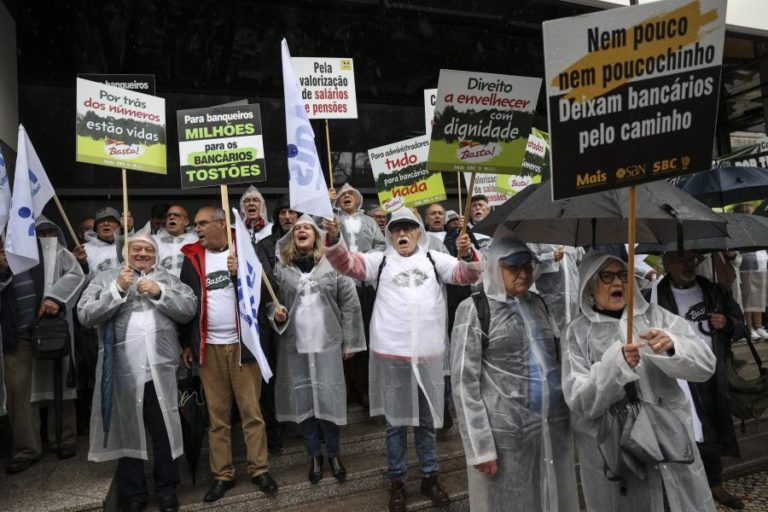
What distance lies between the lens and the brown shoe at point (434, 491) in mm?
4371

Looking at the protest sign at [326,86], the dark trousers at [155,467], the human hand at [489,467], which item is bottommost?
the dark trousers at [155,467]

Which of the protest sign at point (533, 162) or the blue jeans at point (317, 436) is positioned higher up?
the protest sign at point (533, 162)

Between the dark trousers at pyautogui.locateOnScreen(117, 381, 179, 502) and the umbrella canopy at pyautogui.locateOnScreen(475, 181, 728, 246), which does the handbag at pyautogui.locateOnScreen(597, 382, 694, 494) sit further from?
the dark trousers at pyautogui.locateOnScreen(117, 381, 179, 502)

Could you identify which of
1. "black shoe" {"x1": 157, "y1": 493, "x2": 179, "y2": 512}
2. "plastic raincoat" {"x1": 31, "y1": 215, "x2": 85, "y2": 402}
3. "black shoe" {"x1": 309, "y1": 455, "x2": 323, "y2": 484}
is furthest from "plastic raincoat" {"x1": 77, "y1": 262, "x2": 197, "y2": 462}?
"black shoe" {"x1": 309, "y1": 455, "x2": 323, "y2": 484}

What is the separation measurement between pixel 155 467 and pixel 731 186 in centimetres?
507

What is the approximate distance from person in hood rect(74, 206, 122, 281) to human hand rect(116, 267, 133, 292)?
1.42 metres

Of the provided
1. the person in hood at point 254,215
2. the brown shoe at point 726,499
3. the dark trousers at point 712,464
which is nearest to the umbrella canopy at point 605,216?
the dark trousers at point 712,464

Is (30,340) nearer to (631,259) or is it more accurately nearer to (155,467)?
(155,467)

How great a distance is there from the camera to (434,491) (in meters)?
4.41

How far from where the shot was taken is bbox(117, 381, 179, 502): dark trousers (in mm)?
4270

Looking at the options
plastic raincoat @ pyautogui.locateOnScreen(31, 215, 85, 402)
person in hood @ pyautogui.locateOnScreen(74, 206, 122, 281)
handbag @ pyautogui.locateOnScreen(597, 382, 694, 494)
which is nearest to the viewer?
handbag @ pyautogui.locateOnScreen(597, 382, 694, 494)

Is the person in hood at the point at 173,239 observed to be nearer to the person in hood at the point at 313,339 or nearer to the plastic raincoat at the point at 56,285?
the plastic raincoat at the point at 56,285

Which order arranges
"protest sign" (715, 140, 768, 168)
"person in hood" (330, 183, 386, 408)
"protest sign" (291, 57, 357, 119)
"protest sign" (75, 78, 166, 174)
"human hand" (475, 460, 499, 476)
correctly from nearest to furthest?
"human hand" (475, 460, 499, 476) < "protest sign" (75, 78, 166, 174) < "protest sign" (291, 57, 357, 119) < "person in hood" (330, 183, 386, 408) < "protest sign" (715, 140, 768, 168)

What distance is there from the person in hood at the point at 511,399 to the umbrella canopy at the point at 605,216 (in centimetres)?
25
